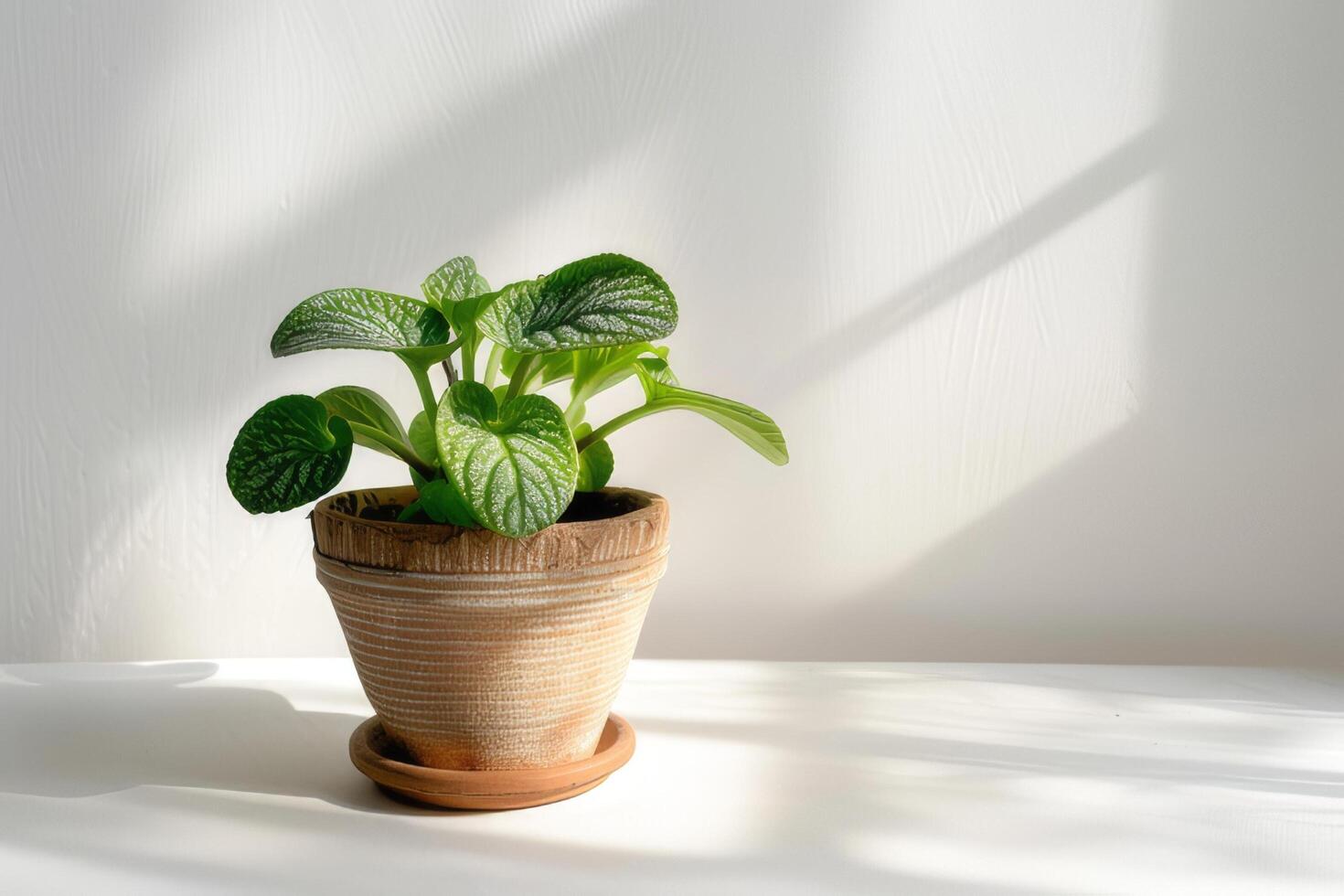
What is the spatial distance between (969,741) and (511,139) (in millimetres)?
798

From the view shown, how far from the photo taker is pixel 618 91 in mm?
1216

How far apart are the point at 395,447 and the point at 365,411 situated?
0.14 feet

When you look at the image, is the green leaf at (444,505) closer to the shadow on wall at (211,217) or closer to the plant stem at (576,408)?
the plant stem at (576,408)

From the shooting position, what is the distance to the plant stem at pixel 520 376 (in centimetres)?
85

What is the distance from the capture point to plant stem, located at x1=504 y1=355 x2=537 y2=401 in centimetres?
85

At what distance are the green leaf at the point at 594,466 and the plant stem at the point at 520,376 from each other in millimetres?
78

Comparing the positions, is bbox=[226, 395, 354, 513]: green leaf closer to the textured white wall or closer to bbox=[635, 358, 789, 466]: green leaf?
bbox=[635, 358, 789, 466]: green leaf

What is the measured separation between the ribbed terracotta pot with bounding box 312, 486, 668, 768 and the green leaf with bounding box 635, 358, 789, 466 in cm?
10

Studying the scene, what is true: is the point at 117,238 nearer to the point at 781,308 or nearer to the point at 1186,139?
the point at 781,308

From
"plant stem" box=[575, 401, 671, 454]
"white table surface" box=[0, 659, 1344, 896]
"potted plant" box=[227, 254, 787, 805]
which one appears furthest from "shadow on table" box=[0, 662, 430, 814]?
"plant stem" box=[575, 401, 671, 454]

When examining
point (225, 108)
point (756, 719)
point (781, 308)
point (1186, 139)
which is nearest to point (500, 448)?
point (756, 719)

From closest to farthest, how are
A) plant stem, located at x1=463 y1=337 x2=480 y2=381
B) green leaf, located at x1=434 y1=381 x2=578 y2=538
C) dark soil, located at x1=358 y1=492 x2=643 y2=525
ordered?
green leaf, located at x1=434 y1=381 x2=578 y2=538 → plant stem, located at x1=463 y1=337 x2=480 y2=381 → dark soil, located at x1=358 y1=492 x2=643 y2=525

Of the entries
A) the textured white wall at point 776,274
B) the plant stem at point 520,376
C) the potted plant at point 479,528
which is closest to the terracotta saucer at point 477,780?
the potted plant at point 479,528

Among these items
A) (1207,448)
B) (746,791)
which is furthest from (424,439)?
(1207,448)
